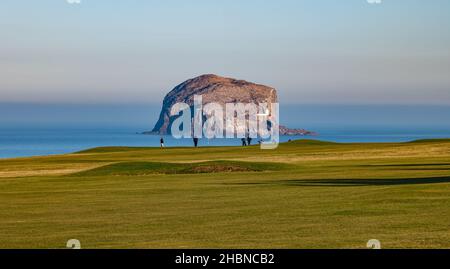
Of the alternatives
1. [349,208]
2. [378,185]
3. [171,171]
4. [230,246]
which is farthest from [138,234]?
[171,171]

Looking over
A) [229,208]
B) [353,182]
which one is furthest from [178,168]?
[229,208]

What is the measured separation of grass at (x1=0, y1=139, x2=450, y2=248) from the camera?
888 inches

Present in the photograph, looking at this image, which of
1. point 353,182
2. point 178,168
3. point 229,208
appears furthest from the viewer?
point 178,168

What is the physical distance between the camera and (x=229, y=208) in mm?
31344

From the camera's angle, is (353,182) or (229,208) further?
(353,182)

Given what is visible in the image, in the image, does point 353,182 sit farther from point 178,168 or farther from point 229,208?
point 178,168

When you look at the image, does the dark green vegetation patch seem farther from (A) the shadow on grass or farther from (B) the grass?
(A) the shadow on grass

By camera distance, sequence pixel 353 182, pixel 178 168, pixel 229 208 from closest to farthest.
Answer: pixel 229 208
pixel 353 182
pixel 178 168

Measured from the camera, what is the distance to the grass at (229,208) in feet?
74.0

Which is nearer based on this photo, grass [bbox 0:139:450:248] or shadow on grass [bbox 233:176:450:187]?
grass [bbox 0:139:450:248]

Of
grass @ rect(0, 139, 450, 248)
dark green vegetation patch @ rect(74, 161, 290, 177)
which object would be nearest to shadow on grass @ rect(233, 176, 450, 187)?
grass @ rect(0, 139, 450, 248)

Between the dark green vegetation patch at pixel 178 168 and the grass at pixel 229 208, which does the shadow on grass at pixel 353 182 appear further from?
the dark green vegetation patch at pixel 178 168

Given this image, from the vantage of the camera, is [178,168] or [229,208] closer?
[229,208]

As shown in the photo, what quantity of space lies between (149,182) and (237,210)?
703 inches
